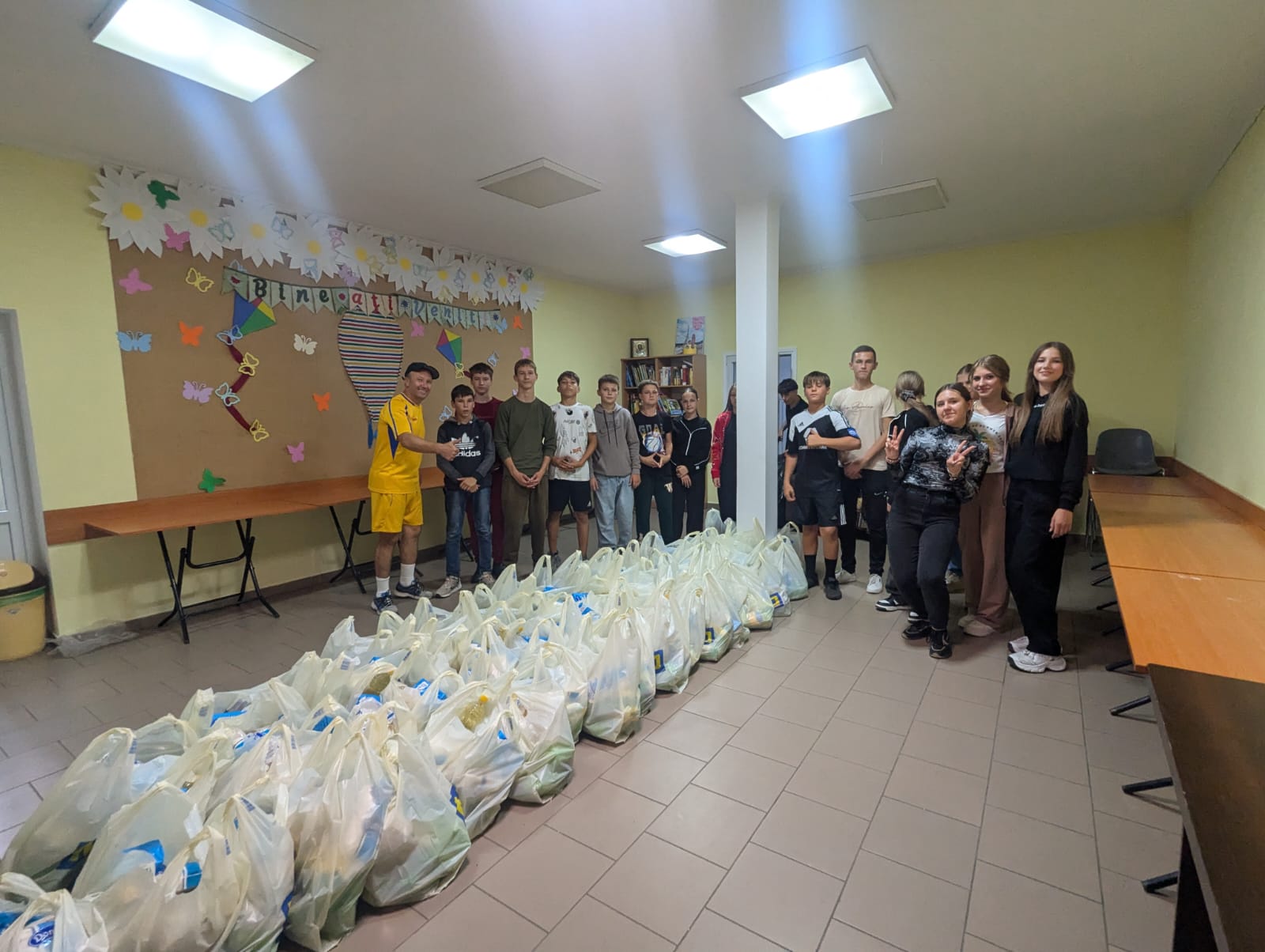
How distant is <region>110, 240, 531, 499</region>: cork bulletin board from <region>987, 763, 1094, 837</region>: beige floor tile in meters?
4.39

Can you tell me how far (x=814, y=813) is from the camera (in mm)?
1909

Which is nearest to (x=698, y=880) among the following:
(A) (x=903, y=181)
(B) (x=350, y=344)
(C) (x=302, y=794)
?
(C) (x=302, y=794)

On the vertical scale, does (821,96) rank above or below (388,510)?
above

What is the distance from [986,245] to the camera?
5344mm

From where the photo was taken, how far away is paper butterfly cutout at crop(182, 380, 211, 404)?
3.76 meters

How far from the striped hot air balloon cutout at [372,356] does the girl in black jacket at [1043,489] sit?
419 centimetres

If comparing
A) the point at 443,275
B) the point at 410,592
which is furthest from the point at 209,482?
the point at 443,275

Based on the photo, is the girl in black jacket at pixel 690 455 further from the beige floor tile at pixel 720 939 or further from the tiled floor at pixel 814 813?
the beige floor tile at pixel 720 939

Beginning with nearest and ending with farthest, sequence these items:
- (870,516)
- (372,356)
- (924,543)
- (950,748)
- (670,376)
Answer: (950,748)
(924,543)
(870,516)
(372,356)
(670,376)

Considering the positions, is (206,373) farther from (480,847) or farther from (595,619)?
(480,847)

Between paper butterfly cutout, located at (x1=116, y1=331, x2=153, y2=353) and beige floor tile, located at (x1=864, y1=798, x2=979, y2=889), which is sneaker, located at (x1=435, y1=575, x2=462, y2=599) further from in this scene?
beige floor tile, located at (x1=864, y1=798, x2=979, y2=889)

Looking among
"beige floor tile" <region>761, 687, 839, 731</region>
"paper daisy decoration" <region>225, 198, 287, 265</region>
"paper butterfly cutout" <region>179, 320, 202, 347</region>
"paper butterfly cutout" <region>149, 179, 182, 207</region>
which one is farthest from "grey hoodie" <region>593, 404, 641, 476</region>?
"paper butterfly cutout" <region>149, 179, 182, 207</region>

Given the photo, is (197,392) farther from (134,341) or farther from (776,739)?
(776,739)

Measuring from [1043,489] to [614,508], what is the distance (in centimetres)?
269
